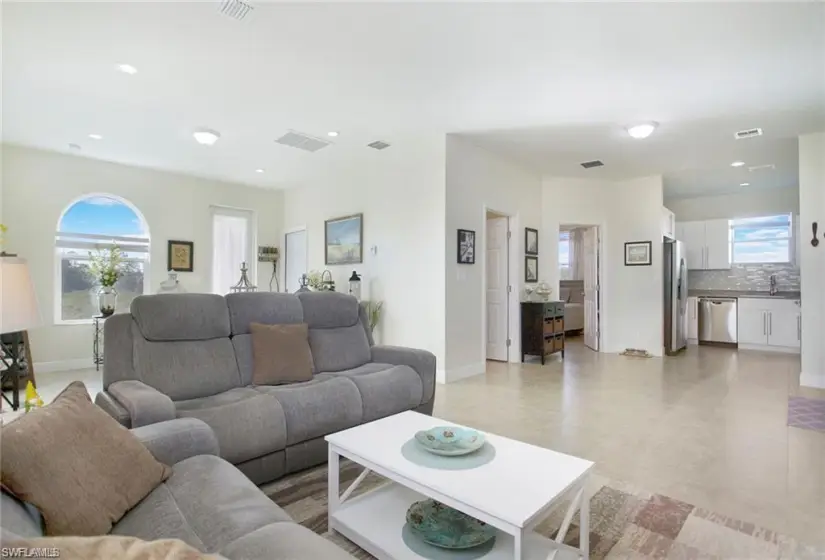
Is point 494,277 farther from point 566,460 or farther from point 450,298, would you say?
point 566,460

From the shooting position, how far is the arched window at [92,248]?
5.43 metres

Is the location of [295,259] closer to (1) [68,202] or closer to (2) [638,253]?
(1) [68,202]

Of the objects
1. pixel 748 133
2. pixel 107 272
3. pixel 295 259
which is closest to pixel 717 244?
pixel 748 133

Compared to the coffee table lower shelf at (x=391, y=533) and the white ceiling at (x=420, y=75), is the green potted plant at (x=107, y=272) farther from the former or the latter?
the coffee table lower shelf at (x=391, y=533)

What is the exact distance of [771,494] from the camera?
83.6 inches

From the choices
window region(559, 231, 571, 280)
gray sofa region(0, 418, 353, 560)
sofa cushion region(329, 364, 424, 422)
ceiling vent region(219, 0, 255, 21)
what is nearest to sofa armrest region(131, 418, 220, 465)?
gray sofa region(0, 418, 353, 560)

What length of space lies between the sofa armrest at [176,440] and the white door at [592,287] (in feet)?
20.7

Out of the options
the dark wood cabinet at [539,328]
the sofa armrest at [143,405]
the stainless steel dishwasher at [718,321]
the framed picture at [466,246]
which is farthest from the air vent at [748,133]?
the sofa armrest at [143,405]

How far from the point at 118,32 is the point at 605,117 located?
3.93m

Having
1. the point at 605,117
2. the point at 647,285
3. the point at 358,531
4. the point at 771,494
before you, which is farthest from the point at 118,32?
the point at 647,285

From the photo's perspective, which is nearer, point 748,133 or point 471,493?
point 471,493

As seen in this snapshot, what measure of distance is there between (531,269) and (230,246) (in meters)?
4.77

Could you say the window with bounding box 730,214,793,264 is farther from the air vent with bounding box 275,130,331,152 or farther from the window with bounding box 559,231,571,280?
the air vent with bounding box 275,130,331,152

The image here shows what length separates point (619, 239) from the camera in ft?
21.7
